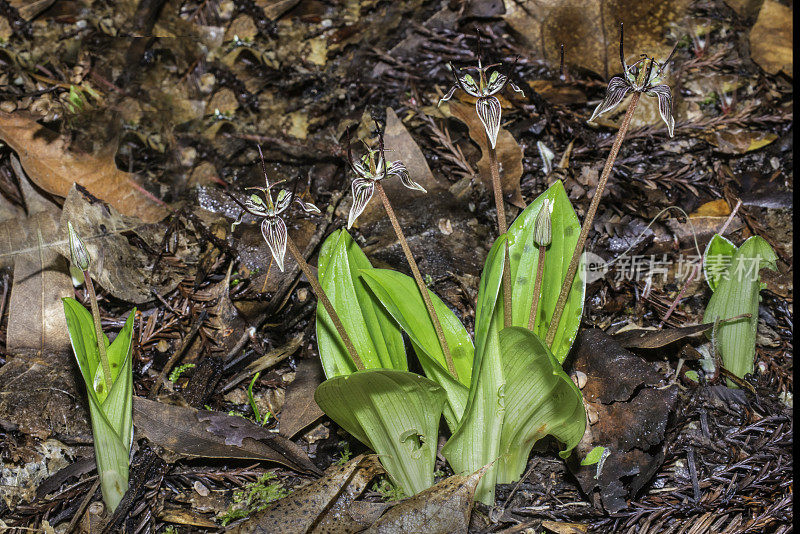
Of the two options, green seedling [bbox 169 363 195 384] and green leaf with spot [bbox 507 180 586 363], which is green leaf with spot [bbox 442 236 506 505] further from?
green seedling [bbox 169 363 195 384]

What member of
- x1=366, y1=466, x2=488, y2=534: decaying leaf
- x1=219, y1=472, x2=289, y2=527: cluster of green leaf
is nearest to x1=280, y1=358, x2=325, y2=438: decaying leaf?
x1=219, y1=472, x2=289, y2=527: cluster of green leaf

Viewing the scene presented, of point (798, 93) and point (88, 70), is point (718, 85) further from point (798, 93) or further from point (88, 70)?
point (88, 70)

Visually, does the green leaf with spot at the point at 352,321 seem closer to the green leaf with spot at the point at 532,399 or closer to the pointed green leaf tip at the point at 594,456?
the green leaf with spot at the point at 532,399

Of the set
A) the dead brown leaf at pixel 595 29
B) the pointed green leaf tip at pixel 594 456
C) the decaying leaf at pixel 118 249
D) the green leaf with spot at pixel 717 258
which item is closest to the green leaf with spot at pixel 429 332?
the pointed green leaf tip at pixel 594 456

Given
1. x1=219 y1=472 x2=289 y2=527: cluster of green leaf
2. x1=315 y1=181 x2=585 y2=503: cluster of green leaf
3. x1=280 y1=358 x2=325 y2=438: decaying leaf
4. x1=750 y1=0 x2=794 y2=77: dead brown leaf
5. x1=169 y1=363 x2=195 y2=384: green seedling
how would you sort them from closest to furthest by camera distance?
x1=315 y1=181 x2=585 y2=503: cluster of green leaf → x1=219 y1=472 x2=289 y2=527: cluster of green leaf → x1=280 y1=358 x2=325 y2=438: decaying leaf → x1=169 y1=363 x2=195 y2=384: green seedling → x1=750 y1=0 x2=794 y2=77: dead brown leaf

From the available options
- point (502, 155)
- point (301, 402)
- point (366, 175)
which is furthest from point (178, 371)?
point (502, 155)
